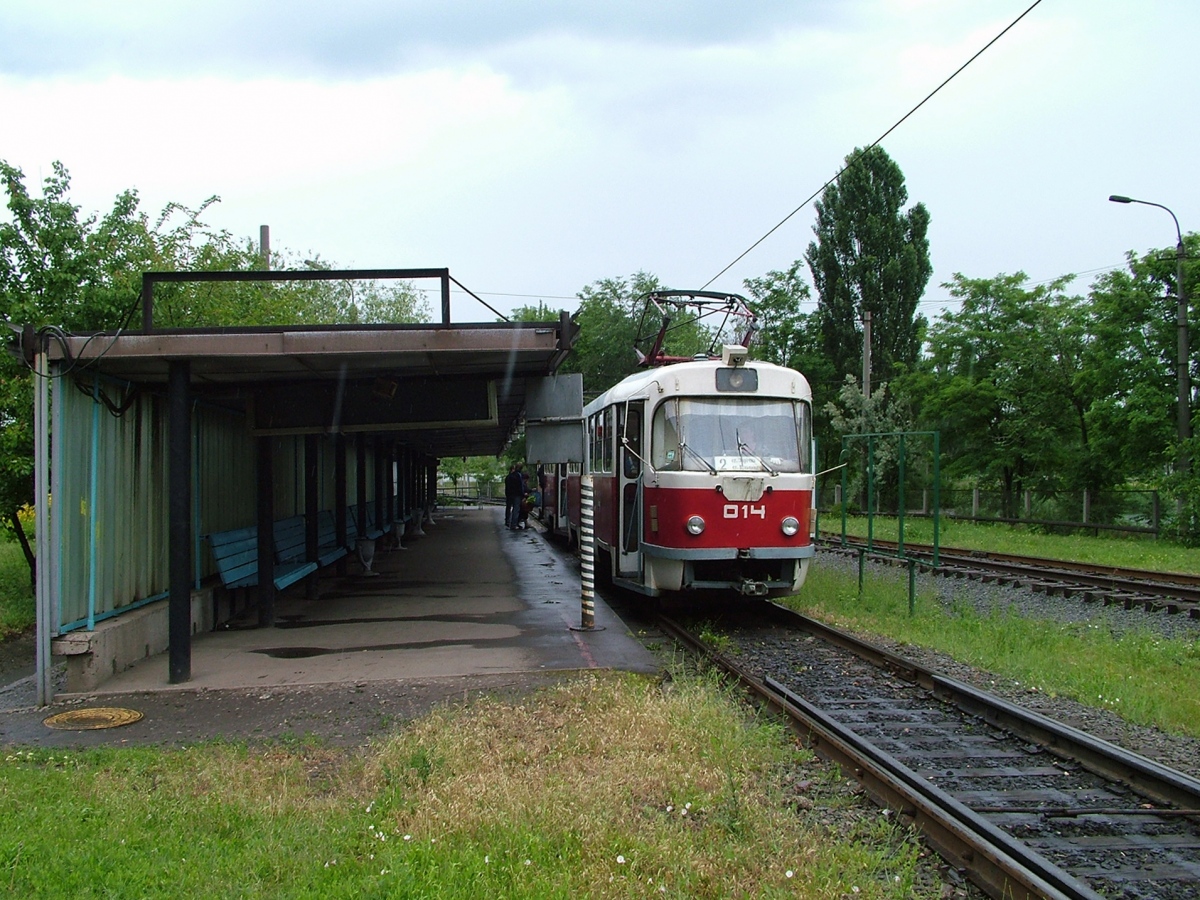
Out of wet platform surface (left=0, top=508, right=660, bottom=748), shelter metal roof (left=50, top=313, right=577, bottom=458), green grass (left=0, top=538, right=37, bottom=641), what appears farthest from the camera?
green grass (left=0, top=538, right=37, bottom=641)

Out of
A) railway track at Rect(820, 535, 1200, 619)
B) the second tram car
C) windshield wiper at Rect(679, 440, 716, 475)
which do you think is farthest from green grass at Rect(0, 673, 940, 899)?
railway track at Rect(820, 535, 1200, 619)

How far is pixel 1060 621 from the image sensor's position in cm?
1231

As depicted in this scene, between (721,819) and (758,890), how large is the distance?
2.53ft

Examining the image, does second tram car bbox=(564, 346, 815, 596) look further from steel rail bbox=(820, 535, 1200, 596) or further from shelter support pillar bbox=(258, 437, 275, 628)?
steel rail bbox=(820, 535, 1200, 596)

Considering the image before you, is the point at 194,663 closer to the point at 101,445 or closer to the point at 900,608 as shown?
the point at 101,445

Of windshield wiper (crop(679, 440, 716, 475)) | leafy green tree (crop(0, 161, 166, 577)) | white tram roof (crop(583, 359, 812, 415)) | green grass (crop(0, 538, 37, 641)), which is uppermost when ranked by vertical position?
leafy green tree (crop(0, 161, 166, 577))

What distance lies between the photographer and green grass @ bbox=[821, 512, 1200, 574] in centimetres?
1921

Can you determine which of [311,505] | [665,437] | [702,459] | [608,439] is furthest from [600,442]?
[311,505]

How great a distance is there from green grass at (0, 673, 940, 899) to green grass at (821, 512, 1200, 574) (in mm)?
14200

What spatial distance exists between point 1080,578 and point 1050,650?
19.6 ft

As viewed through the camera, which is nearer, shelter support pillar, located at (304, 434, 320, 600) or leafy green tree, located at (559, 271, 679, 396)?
shelter support pillar, located at (304, 434, 320, 600)

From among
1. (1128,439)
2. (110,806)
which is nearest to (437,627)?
(110,806)

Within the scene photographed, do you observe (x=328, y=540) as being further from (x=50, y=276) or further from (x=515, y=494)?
(x=515, y=494)

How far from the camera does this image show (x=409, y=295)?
5550 centimetres
